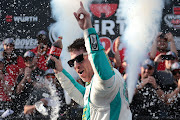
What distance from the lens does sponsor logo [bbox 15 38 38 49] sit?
20.2 feet

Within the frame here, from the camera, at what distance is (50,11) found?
6164mm

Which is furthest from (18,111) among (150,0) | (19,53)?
(150,0)

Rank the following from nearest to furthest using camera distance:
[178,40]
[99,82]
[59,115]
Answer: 1. [99,82]
2. [59,115]
3. [178,40]

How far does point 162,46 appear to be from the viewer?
5680 mm

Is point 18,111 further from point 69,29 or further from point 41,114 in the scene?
point 69,29

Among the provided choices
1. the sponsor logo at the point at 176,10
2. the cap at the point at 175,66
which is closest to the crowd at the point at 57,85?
the cap at the point at 175,66

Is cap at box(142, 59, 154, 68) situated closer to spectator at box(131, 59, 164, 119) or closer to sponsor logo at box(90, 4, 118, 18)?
spectator at box(131, 59, 164, 119)

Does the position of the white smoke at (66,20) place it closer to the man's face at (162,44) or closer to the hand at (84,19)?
the man's face at (162,44)

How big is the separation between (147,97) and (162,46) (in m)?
1.18

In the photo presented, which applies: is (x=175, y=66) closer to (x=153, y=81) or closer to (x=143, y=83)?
(x=153, y=81)

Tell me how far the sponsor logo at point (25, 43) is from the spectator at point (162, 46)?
2.52 m

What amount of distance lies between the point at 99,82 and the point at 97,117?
39 centimetres

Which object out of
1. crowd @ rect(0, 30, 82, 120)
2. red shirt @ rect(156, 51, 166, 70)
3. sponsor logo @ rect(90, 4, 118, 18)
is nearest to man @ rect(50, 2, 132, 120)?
crowd @ rect(0, 30, 82, 120)

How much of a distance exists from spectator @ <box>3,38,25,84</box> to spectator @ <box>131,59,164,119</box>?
8.07ft
